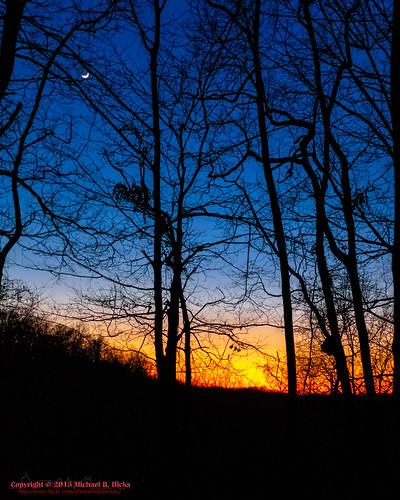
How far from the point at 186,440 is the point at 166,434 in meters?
5.33

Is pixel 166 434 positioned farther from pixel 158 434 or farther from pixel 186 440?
pixel 186 440

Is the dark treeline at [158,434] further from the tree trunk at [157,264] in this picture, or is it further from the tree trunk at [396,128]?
the tree trunk at [396,128]

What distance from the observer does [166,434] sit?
5.71 m

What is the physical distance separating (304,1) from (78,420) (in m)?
16.0

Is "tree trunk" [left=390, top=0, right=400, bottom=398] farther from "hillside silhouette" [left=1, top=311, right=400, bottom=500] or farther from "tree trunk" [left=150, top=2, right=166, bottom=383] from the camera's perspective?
"tree trunk" [left=150, top=2, right=166, bottom=383]

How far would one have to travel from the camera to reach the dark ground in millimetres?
6160

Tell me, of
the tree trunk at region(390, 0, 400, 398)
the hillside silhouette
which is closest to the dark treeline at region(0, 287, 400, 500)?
the hillside silhouette

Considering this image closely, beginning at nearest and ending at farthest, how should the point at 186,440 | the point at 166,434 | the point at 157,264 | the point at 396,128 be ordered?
the point at 396,128 → the point at 166,434 → the point at 157,264 → the point at 186,440

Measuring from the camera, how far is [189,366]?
1061 centimetres

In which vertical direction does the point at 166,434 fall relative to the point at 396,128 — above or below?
below

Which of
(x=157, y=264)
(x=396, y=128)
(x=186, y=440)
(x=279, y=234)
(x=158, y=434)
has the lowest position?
(x=186, y=440)

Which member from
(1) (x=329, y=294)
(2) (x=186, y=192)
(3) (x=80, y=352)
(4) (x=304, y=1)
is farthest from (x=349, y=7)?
(3) (x=80, y=352)

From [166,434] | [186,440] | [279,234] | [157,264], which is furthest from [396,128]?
[186,440]

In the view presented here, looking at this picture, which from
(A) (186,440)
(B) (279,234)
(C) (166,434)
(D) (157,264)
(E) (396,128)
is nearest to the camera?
(E) (396,128)
